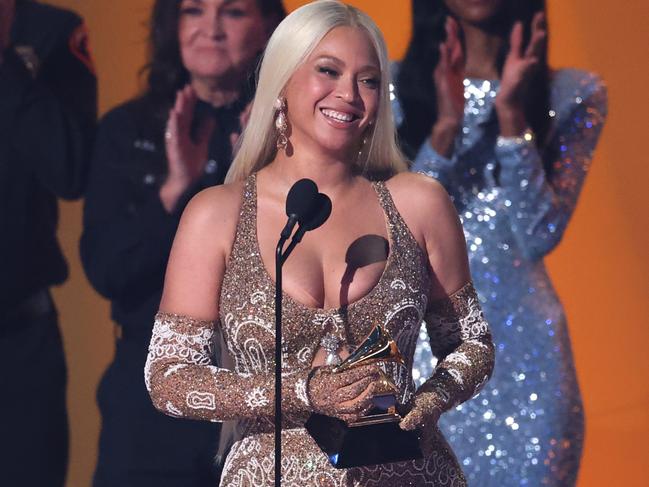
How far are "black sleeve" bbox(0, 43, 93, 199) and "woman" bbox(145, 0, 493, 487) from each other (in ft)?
Result: 5.99

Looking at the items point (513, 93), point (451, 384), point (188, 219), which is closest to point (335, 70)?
point (188, 219)

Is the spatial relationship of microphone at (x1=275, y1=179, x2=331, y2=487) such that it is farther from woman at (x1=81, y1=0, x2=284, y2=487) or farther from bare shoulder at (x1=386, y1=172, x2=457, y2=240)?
woman at (x1=81, y1=0, x2=284, y2=487)

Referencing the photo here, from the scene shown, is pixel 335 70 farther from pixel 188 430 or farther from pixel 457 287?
pixel 188 430

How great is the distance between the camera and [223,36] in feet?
12.5

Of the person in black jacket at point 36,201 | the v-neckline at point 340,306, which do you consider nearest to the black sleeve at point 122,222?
the person in black jacket at point 36,201

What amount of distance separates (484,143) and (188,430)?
1.25m

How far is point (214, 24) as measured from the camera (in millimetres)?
3816

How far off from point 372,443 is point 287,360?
29 centimetres

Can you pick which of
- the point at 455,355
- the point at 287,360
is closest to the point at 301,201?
the point at 287,360

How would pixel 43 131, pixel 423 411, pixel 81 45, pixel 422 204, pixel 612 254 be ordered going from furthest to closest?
1. pixel 81 45
2. pixel 43 131
3. pixel 612 254
4. pixel 422 204
5. pixel 423 411

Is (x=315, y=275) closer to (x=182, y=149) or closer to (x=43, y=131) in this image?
(x=182, y=149)

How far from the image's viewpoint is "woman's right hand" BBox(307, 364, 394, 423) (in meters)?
1.94

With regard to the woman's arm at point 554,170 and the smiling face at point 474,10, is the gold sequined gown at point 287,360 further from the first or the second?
the smiling face at point 474,10

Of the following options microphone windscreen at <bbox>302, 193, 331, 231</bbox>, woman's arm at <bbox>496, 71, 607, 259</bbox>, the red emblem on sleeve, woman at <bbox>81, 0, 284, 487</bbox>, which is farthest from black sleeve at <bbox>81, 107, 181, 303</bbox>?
microphone windscreen at <bbox>302, 193, 331, 231</bbox>
